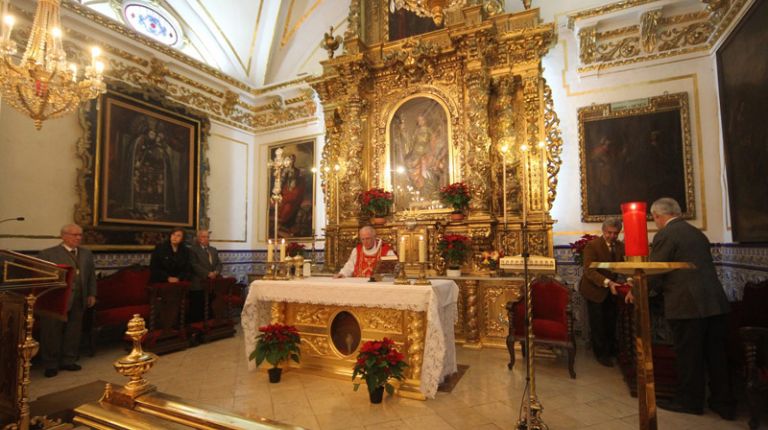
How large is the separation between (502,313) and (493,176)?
8.53 ft

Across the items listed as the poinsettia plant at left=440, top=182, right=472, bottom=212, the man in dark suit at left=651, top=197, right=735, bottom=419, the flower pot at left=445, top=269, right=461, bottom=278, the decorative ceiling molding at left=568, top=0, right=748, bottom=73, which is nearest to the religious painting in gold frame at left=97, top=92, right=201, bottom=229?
the poinsettia plant at left=440, top=182, right=472, bottom=212

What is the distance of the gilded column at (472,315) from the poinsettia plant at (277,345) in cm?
298

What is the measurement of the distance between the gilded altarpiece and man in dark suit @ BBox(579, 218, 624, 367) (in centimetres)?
120

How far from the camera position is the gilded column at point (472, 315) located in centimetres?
650

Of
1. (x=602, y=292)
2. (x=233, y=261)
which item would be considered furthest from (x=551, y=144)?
(x=233, y=261)

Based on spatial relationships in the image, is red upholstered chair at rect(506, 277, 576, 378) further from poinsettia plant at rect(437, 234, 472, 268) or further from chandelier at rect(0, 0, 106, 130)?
chandelier at rect(0, 0, 106, 130)

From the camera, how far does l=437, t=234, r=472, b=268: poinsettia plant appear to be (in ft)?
22.7

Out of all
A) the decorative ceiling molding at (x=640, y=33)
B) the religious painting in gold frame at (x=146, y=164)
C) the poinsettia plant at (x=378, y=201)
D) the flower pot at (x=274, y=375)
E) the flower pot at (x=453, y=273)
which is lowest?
the flower pot at (x=274, y=375)

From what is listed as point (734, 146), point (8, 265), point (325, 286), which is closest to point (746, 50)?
point (734, 146)

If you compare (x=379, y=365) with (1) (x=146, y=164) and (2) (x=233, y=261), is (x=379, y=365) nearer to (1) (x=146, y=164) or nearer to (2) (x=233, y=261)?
(1) (x=146, y=164)

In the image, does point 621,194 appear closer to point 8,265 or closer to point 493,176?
point 493,176

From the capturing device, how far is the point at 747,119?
4945 mm

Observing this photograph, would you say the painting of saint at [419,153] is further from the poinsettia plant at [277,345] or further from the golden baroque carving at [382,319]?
the poinsettia plant at [277,345]

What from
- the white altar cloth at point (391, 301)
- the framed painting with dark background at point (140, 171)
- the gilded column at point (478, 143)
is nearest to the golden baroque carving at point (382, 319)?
the white altar cloth at point (391, 301)
